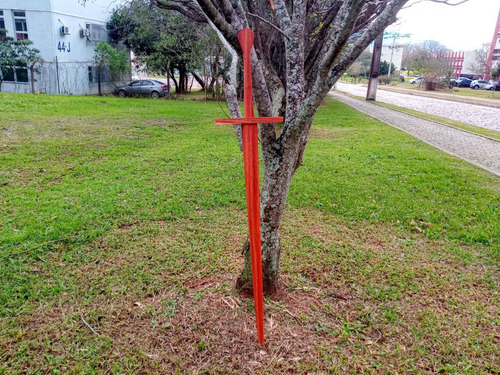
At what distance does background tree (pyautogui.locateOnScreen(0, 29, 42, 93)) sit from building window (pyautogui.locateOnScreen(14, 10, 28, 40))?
2.00ft

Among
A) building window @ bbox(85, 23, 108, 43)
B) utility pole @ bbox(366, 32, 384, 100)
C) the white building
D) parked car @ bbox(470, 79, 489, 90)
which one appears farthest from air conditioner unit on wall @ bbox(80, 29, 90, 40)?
parked car @ bbox(470, 79, 489, 90)

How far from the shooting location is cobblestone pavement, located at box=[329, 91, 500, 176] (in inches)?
284

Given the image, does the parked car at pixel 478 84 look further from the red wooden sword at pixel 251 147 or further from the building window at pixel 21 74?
the red wooden sword at pixel 251 147

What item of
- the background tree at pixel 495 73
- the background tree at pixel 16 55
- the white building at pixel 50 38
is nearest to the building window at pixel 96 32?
the white building at pixel 50 38

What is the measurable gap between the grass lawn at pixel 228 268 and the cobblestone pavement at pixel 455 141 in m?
0.96

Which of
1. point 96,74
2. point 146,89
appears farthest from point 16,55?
point 146,89

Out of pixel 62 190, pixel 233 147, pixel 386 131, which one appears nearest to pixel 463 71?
pixel 386 131

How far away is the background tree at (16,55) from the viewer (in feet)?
53.8

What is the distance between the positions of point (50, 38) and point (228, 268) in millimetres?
18567

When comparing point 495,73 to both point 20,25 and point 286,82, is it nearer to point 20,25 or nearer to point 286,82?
point 20,25

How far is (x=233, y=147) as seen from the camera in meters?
7.76

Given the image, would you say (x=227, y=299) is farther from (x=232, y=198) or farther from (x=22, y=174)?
(x=22, y=174)

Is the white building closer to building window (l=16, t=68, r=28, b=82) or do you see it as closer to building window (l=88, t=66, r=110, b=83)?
building window (l=16, t=68, r=28, b=82)

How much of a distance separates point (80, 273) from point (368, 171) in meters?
4.75
